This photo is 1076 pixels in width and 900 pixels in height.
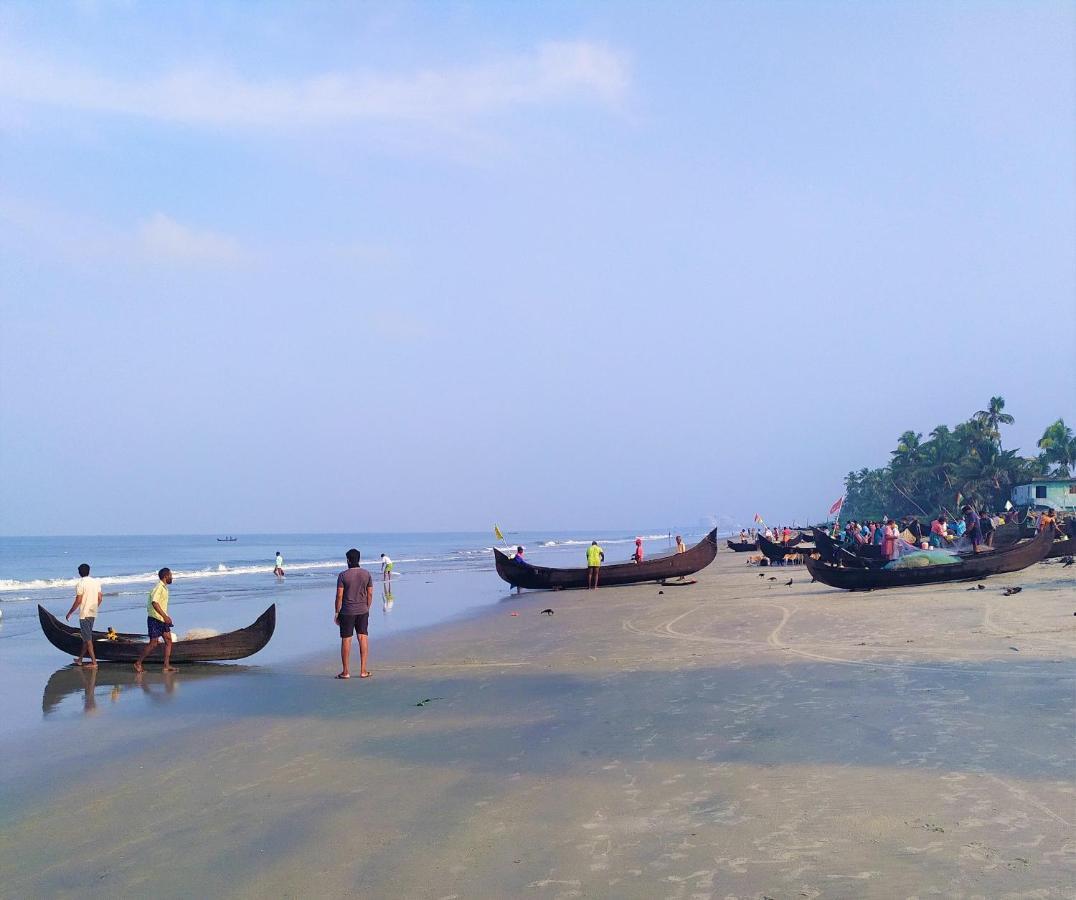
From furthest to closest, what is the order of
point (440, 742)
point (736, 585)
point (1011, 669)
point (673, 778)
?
point (736, 585), point (1011, 669), point (440, 742), point (673, 778)

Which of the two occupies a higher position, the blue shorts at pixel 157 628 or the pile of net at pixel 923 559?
the pile of net at pixel 923 559

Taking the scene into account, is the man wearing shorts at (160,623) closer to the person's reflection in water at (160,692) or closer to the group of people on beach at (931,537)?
the person's reflection in water at (160,692)

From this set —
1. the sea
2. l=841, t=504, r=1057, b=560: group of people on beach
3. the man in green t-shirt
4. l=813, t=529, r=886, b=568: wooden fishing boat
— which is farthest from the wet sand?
the man in green t-shirt

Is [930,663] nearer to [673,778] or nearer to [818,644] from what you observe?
[818,644]

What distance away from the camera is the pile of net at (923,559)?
20.1m

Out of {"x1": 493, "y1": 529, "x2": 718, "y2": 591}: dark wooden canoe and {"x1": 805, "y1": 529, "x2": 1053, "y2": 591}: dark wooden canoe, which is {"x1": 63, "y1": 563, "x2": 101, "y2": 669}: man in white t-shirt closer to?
{"x1": 805, "y1": 529, "x2": 1053, "y2": 591}: dark wooden canoe

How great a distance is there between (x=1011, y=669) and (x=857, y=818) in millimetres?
5547

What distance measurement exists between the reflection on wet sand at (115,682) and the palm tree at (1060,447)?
72.7 meters

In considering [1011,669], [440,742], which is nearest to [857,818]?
[440,742]

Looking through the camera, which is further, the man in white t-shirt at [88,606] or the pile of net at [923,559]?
the pile of net at [923,559]

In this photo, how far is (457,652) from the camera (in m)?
15.1

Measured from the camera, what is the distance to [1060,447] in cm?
6869

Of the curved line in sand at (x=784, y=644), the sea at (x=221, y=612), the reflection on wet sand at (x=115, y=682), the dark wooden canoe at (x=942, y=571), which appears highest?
the dark wooden canoe at (x=942, y=571)

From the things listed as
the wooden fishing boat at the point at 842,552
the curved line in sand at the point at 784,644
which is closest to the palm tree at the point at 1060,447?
the wooden fishing boat at the point at 842,552
